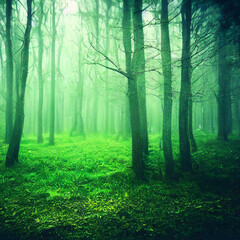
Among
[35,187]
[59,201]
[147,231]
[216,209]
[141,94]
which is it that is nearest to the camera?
[147,231]

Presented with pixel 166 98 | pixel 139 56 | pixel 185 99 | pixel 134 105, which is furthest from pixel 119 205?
pixel 139 56

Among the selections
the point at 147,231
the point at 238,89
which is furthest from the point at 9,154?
the point at 238,89

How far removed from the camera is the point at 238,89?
6.88 m

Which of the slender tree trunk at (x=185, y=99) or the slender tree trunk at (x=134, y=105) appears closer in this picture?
the slender tree trunk at (x=134, y=105)

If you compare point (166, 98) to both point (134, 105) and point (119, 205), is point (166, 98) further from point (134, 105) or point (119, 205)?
point (119, 205)

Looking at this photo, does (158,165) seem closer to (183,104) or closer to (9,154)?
(183,104)

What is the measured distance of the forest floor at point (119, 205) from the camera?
2.68 m

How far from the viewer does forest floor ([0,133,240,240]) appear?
Answer: 2.68m

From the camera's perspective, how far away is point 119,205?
3.51 metres

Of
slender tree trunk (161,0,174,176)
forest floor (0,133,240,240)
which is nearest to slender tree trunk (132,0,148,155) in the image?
slender tree trunk (161,0,174,176)

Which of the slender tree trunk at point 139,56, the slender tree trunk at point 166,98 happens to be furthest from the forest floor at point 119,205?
the slender tree trunk at point 139,56

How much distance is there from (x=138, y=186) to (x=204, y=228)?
2005mm

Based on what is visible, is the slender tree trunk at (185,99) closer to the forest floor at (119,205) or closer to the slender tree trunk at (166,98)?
the forest floor at (119,205)

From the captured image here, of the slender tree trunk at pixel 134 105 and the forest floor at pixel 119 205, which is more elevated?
the slender tree trunk at pixel 134 105
